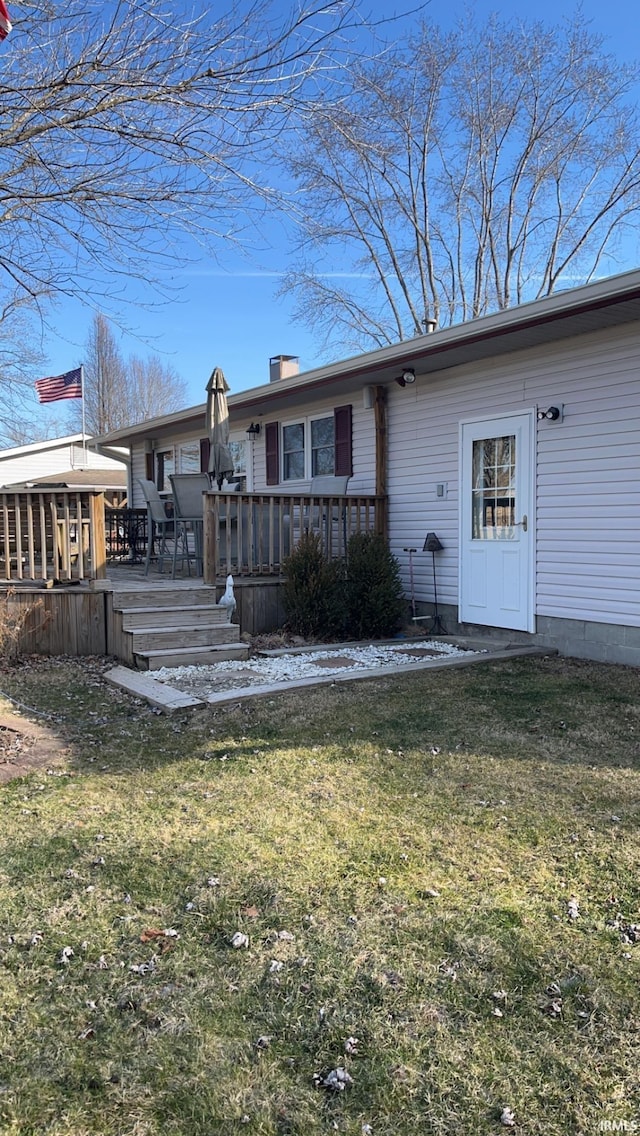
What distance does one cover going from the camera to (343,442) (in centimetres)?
926

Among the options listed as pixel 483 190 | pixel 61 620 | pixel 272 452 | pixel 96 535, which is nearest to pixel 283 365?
pixel 272 452

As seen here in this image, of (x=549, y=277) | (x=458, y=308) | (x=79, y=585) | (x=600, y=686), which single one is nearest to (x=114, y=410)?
(x=458, y=308)

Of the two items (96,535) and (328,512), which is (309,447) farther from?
(96,535)

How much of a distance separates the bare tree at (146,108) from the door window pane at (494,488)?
12.2 ft

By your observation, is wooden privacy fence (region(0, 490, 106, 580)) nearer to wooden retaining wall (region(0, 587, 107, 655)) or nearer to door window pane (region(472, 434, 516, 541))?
wooden retaining wall (region(0, 587, 107, 655))

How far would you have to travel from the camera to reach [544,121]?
57.8ft

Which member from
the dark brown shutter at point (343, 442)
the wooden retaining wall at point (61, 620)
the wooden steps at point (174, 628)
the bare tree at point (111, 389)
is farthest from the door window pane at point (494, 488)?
the bare tree at point (111, 389)

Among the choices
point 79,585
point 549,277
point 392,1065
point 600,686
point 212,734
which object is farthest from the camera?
point 549,277

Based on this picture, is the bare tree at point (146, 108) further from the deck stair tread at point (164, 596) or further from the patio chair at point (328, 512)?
the patio chair at point (328, 512)

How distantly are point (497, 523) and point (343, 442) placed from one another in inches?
110

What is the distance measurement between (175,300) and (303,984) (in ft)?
13.2

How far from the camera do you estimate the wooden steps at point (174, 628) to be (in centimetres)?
606

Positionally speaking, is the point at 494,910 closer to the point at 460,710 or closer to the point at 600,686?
the point at 460,710

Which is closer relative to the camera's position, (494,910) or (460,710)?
(494,910)
